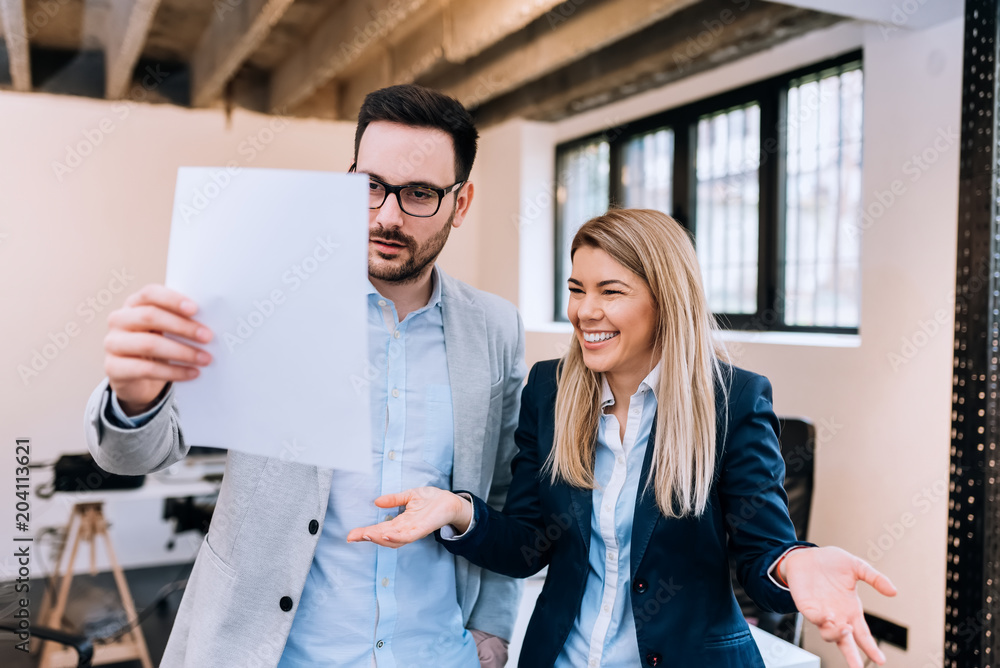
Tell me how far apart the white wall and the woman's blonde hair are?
7.17ft

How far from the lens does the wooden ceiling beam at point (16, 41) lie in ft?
10.0

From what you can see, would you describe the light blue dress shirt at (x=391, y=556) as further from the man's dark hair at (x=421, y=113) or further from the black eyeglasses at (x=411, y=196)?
the man's dark hair at (x=421, y=113)

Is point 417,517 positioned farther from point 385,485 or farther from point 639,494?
point 639,494

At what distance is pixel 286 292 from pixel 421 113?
1.75 feet

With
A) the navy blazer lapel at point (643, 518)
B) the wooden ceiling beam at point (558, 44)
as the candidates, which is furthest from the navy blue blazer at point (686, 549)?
the wooden ceiling beam at point (558, 44)

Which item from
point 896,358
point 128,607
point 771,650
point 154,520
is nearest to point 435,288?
point 771,650

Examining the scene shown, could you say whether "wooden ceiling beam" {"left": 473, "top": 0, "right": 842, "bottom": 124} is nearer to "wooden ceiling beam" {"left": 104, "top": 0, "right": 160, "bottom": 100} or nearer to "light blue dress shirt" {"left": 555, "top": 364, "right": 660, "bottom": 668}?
"wooden ceiling beam" {"left": 104, "top": 0, "right": 160, "bottom": 100}

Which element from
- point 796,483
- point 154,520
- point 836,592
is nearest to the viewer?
point 836,592

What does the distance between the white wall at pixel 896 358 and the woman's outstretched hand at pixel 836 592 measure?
92.5 inches

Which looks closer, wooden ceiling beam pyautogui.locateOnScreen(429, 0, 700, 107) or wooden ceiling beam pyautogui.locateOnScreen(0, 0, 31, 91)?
wooden ceiling beam pyautogui.locateOnScreen(0, 0, 31, 91)

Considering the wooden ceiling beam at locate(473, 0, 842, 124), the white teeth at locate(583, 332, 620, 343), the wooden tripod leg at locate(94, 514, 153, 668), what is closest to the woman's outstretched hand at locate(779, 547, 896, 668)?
the white teeth at locate(583, 332, 620, 343)

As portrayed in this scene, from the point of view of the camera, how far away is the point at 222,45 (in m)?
3.72

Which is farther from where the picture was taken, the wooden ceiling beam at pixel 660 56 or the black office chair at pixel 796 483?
the wooden ceiling beam at pixel 660 56

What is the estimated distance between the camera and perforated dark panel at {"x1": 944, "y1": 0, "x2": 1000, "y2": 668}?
2.34m
